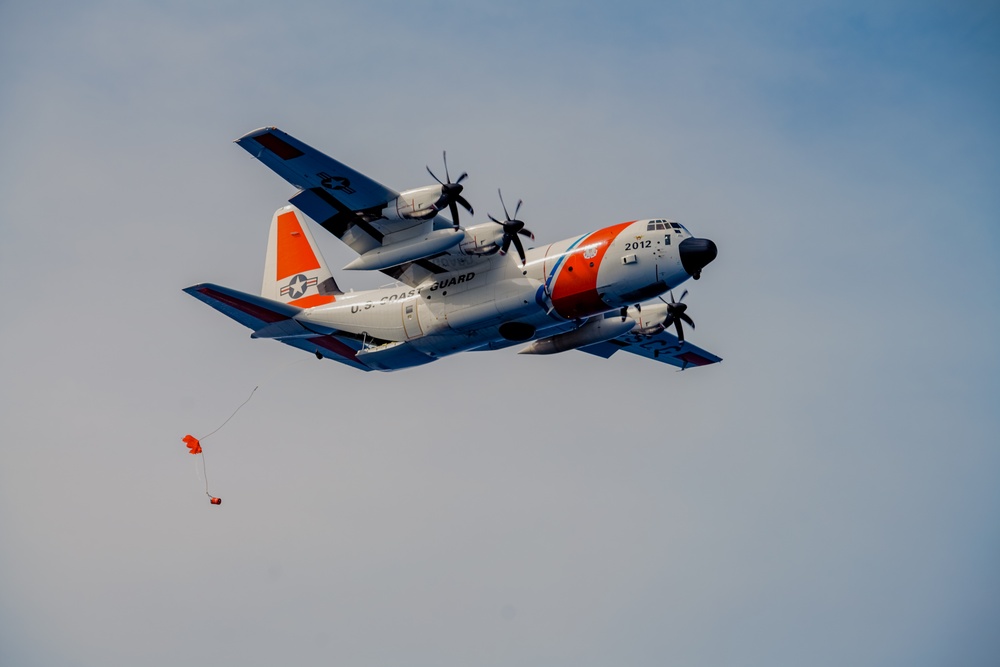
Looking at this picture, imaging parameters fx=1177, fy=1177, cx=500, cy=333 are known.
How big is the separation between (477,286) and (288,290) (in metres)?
8.22

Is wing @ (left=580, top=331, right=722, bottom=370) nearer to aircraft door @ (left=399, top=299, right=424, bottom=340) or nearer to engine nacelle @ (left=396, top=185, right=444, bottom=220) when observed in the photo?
aircraft door @ (left=399, top=299, right=424, bottom=340)

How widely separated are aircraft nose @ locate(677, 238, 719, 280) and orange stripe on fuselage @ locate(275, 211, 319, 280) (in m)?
12.9

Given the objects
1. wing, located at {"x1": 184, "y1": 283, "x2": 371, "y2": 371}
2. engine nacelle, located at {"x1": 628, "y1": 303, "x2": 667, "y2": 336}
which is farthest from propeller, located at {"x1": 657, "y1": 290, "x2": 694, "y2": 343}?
wing, located at {"x1": 184, "y1": 283, "x2": 371, "y2": 371}

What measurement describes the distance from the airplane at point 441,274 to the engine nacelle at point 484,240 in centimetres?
3

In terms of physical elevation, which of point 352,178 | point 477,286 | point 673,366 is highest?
point 352,178

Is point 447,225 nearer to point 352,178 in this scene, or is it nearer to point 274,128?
point 352,178

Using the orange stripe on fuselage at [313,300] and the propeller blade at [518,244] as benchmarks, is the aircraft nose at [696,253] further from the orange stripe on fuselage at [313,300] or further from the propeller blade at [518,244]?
the orange stripe on fuselage at [313,300]

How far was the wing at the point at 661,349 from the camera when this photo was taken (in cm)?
4119

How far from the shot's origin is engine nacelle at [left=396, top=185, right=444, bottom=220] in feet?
106

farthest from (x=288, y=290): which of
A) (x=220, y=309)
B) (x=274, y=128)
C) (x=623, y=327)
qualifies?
(x=623, y=327)

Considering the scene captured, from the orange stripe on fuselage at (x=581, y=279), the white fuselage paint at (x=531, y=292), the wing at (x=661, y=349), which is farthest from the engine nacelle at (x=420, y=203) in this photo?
Answer: the wing at (x=661, y=349)

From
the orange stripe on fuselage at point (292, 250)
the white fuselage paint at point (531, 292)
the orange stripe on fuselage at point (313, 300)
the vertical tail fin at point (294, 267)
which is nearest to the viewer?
the white fuselage paint at point (531, 292)

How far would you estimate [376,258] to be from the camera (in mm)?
33156

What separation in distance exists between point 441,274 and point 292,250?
7.44m
